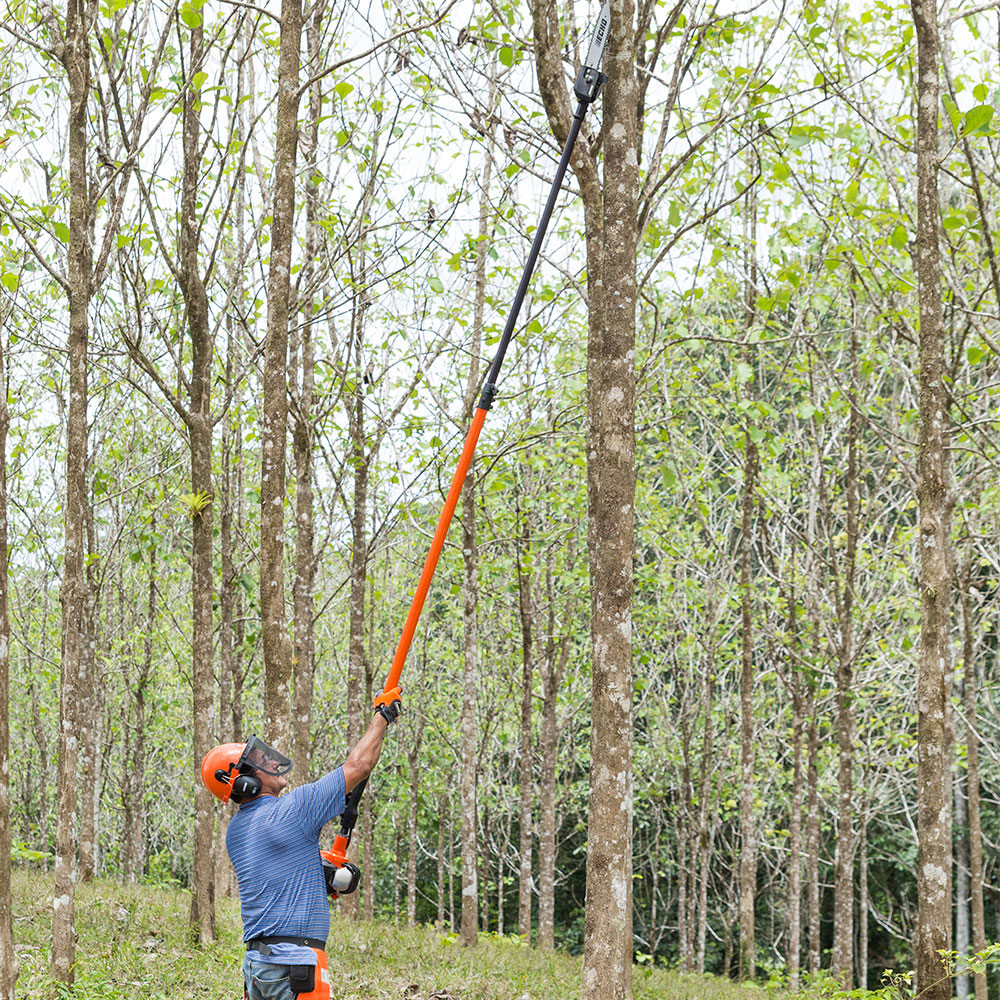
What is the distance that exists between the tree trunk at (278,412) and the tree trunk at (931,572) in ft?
12.0

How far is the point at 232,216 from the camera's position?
41.6 feet

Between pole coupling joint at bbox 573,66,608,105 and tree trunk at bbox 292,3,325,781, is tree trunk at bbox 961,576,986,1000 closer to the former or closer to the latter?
tree trunk at bbox 292,3,325,781

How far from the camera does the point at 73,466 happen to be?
6512 millimetres

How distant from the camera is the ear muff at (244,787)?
441 cm

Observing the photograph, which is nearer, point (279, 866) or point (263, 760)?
point (279, 866)

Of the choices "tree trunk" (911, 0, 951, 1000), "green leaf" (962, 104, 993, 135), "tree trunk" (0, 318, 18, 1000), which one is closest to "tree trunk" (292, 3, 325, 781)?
"tree trunk" (0, 318, 18, 1000)

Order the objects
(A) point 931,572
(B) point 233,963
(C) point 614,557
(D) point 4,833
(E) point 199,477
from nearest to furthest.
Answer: (C) point 614,557 < (D) point 4,833 < (A) point 931,572 < (B) point 233,963 < (E) point 199,477

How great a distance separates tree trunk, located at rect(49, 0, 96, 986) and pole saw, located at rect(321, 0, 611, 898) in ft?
9.33

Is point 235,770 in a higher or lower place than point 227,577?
lower

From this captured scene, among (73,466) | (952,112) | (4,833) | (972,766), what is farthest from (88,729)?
(952,112)

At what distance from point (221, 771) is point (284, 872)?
0.52 m

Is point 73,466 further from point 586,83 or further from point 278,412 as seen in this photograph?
point 586,83

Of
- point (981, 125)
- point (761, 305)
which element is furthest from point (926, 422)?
point (761, 305)

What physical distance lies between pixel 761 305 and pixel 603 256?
151 inches
